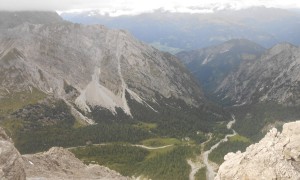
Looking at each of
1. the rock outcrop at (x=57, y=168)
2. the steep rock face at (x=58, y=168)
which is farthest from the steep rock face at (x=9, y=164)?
the steep rock face at (x=58, y=168)

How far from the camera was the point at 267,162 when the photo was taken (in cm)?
4359

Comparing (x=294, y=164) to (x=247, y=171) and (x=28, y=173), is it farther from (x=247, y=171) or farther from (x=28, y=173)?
(x=28, y=173)

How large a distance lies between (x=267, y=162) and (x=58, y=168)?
55449mm

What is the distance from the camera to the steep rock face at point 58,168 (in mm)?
80938

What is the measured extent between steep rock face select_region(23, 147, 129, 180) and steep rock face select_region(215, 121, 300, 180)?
4035cm

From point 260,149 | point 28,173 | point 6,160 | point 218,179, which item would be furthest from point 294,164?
point 28,173

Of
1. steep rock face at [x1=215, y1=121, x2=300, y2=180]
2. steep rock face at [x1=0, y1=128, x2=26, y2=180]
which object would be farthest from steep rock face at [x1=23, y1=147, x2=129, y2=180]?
steep rock face at [x1=215, y1=121, x2=300, y2=180]

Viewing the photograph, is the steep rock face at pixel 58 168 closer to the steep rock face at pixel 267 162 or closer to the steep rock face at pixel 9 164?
the steep rock face at pixel 9 164

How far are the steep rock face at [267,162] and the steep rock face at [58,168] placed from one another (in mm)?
40349

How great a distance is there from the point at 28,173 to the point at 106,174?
77.9 feet

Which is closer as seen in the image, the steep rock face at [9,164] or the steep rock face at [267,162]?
the steep rock face at [267,162]

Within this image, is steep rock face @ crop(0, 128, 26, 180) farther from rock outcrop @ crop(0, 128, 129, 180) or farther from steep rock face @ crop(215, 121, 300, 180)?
steep rock face @ crop(215, 121, 300, 180)

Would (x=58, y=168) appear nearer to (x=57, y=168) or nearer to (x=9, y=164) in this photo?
(x=57, y=168)

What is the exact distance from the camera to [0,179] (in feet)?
145
